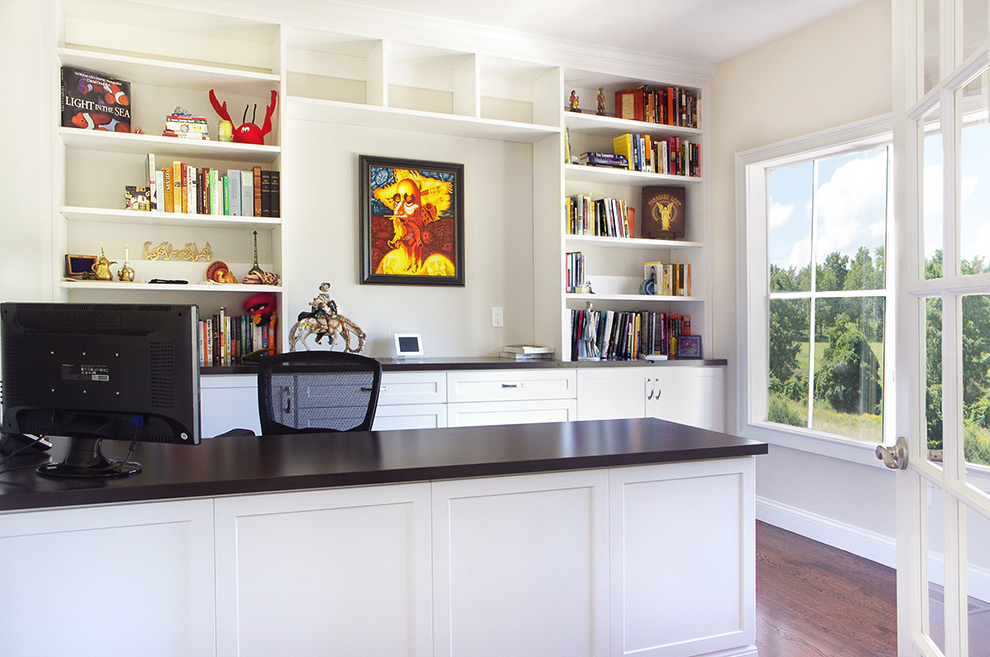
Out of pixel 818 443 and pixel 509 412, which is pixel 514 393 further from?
pixel 818 443

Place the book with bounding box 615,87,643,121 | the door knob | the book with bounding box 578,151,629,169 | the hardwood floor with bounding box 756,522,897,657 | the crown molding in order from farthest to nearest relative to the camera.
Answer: the book with bounding box 615,87,643,121
the book with bounding box 578,151,629,169
the crown molding
the hardwood floor with bounding box 756,522,897,657
the door knob

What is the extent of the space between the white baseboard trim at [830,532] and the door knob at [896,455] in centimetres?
222

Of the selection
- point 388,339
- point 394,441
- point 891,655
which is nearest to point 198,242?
point 388,339

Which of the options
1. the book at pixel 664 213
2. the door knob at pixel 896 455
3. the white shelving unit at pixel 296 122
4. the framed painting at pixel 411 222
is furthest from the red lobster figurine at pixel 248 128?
the door knob at pixel 896 455

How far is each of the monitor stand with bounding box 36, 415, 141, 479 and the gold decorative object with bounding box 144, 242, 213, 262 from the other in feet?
6.87

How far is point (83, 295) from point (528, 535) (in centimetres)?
276

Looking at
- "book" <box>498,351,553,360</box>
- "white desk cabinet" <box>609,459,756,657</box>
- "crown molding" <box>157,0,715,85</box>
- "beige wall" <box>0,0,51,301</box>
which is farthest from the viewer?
"book" <box>498,351,553,360</box>

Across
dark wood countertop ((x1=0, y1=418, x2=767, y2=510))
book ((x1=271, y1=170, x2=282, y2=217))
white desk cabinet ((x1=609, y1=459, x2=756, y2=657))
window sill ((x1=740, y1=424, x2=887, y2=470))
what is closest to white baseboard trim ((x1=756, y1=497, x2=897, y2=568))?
window sill ((x1=740, y1=424, x2=887, y2=470))

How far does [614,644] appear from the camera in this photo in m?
1.96

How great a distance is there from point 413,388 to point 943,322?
2654 mm

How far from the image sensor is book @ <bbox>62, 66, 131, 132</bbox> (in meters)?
3.23

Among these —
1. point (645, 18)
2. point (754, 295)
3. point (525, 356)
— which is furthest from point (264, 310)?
point (754, 295)

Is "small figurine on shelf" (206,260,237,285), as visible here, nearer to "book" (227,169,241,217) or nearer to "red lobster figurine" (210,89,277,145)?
"book" (227,169,241,217)

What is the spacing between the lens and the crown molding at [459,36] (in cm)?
345
